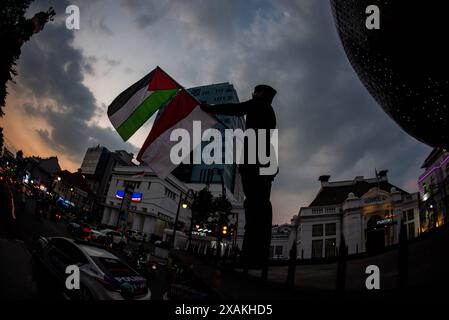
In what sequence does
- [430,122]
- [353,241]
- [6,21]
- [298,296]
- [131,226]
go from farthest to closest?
[131,226], [353,241], [6,21], [430,122], [298,296]

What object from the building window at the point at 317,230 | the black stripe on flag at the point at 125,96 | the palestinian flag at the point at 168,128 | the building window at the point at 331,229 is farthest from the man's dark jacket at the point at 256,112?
the building window at the point at 317,230

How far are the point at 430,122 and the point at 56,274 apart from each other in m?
9.45

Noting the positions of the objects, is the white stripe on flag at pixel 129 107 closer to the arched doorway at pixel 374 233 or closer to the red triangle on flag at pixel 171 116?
the red triangle on flag at pixel 171 116

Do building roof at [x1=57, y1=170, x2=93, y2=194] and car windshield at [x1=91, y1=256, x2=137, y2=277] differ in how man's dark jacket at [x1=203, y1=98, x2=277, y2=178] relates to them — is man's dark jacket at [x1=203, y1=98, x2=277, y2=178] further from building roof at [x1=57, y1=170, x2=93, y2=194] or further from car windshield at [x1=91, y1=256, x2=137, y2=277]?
building roof at [x1=57, y1=170, x2=93, y2=194]

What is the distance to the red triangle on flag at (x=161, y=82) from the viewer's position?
5157mm

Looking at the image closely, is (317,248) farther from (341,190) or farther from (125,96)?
(125,96)

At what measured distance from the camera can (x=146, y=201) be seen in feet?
179

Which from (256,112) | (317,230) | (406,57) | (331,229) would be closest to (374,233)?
(331,229)

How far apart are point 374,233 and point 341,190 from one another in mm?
9423

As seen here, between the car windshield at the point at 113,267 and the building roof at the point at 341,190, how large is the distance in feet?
104
